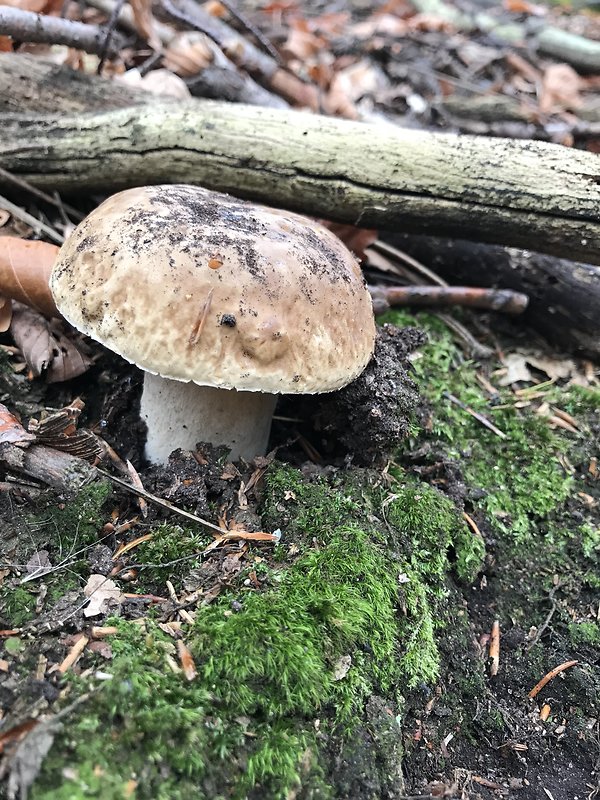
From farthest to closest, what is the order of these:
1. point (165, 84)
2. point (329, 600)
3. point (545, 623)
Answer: point (165, 84) → point (545, 623) → point (329, 600)

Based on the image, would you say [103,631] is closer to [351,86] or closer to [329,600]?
[329,600]

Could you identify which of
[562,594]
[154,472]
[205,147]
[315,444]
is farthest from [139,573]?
[205,147]

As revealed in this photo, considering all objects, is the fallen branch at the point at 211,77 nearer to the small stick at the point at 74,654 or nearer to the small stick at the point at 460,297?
the small stick at the point at 460,297

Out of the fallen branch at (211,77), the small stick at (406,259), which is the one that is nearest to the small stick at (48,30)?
the fallen branch at (211,77)

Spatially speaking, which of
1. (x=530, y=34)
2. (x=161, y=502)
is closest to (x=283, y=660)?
(x=161, y=502)

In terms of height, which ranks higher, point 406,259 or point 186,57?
point 186,57

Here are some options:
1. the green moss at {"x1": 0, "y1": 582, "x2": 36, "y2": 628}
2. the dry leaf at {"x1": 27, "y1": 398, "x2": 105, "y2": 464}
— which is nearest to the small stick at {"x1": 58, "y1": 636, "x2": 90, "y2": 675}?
the green moss at {"x1": 0, "y1": 582, "x2": 36, "y2": 628}
